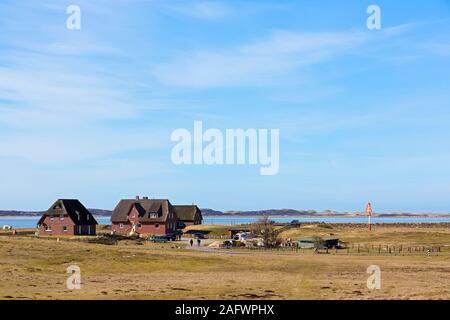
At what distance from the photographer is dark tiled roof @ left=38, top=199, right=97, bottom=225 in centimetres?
10844

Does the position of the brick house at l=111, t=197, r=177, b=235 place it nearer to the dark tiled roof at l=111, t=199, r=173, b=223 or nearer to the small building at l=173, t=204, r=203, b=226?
the dark tiled roof at l=111, t=199, r=173, b=223

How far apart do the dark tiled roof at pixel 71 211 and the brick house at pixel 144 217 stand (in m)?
12.2

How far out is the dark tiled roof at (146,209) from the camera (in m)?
123

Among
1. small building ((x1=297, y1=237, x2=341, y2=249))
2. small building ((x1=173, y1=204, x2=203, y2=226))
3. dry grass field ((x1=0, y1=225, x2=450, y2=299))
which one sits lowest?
small building ((x1=297, y1=237, x2=341, y2=249))

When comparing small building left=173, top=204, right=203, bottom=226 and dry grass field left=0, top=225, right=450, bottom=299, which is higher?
small building left=173, top=204, right=203, bottom=226

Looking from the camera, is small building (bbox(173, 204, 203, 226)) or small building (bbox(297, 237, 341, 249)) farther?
small building (bbox(173, 204, 203, 226))

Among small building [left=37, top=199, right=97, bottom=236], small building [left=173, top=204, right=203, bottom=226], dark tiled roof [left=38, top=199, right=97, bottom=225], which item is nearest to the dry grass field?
small building [left=37, top=199, right=97, bottom=236]

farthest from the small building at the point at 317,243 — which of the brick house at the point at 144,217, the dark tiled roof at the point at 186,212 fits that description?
the dark tiled roof at the point at 186,212

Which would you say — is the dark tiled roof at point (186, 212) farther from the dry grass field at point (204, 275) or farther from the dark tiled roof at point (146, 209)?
the dry grass field at point (204, 275)

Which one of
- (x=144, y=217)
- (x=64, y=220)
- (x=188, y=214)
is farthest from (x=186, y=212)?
(x=64, y=220)

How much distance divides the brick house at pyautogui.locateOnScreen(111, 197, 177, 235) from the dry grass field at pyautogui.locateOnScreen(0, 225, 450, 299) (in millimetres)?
53676

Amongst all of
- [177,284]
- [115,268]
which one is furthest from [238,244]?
[177,284]
